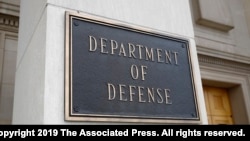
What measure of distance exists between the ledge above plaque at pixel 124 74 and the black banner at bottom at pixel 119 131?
0.06 m

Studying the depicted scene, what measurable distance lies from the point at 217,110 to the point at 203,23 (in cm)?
155

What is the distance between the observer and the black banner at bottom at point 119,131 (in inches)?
62.4

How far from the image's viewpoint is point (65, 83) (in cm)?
169

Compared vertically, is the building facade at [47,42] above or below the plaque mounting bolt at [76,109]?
above

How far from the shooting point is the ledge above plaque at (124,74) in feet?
5.71

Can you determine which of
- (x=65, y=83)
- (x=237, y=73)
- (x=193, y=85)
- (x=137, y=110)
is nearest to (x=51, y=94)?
(x=65, y=83)

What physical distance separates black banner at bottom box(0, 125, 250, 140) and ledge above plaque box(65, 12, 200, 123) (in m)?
0.06

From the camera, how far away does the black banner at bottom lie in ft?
5.20

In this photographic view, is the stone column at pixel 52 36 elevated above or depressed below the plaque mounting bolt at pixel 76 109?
above

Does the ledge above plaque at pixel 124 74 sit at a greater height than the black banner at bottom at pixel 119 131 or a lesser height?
greater

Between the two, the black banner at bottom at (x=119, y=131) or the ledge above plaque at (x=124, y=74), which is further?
the ledge above plaque at (x=124, y=74)

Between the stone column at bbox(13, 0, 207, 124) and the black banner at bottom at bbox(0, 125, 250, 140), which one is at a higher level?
the stone column at bbox(13, 0, 207, 124)

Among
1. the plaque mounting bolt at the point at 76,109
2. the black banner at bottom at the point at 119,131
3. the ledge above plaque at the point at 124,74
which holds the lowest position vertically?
the black banner at bottom at the point at 119,131

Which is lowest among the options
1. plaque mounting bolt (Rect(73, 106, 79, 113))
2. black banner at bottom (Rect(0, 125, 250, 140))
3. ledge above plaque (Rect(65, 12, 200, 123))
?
black banner at bottom (Rect(0, 125, 250, 140))
